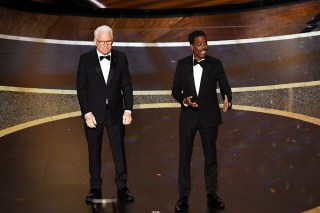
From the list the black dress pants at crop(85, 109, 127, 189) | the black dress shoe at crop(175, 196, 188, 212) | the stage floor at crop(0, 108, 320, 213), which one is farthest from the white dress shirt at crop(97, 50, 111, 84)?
the black dress shoe at crop(175, 196, 188, 212)

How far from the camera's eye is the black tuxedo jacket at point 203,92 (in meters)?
7.00

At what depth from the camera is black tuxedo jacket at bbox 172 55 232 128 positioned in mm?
7000

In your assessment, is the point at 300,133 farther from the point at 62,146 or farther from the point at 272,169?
the point at 62,146

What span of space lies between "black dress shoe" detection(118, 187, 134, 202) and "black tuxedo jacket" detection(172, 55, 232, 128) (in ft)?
3.09

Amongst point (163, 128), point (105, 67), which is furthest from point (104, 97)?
point (163, 128)

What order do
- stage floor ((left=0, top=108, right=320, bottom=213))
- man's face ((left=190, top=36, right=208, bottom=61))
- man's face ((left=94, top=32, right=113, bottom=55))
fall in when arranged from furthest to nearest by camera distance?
1. stage floor ((left=0, top=108, right=320, bottom=213))
2. man's face ((left=94, top=32, right=113, bottom=55))
3. man's face ((left=190, top=36, right=208, bottom=61))

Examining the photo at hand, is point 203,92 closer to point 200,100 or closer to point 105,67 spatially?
point 200,100

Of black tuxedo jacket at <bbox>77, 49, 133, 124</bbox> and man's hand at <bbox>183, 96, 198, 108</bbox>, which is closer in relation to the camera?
man's hand at <bbox>183, 96, 198, 108</bbox>

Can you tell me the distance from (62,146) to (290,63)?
4.26m

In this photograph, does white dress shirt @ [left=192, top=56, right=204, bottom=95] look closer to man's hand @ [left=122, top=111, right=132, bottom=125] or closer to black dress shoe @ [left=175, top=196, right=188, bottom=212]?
man's hand @ [left=122, top=111, right=132, bottom=125]

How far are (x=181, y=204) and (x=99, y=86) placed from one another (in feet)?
4.50

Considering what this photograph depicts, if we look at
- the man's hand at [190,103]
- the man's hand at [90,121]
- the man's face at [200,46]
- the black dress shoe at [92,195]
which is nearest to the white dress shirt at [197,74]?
the man's face at [200,46]

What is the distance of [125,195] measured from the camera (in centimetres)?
746

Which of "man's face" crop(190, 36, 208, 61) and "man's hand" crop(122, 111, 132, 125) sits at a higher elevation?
"man's face" crop(190, 36, 208, 61)
